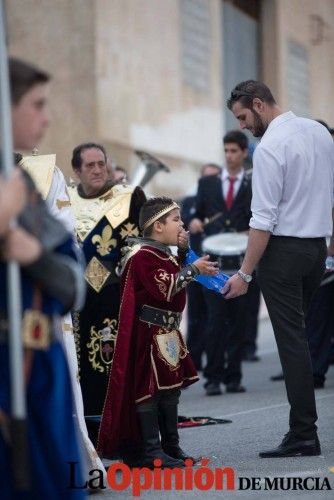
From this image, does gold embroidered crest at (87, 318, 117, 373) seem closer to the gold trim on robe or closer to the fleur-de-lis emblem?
the fleur-de-lis emblem

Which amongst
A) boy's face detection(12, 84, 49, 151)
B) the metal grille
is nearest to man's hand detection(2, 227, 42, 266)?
boy's face detection(12, 84, 49, 151)

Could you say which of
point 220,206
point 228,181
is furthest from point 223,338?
point 228,181

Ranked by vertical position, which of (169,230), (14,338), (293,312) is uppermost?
(169,230)

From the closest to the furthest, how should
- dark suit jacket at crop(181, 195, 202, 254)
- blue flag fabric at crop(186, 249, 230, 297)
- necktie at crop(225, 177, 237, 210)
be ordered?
blue flag fabric at crop(186, 249, 230, 297) → necktie at crop(225, 177, 237, 210) → dark suit jacket at crop(181, 195, 202, 254)

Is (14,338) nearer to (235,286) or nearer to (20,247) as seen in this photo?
(20,247)

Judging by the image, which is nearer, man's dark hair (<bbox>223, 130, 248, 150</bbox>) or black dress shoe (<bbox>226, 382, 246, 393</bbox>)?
black dress shoe (<bbox>226, 382, 246, 393</bbox>)

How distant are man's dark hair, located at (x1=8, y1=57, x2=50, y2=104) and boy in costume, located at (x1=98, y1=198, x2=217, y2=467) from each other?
2.92 m

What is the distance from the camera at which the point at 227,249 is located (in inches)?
469

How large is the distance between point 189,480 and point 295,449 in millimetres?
798

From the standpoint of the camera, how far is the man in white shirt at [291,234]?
7.39 metres

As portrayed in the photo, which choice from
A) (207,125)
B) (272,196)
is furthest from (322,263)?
(207,125)

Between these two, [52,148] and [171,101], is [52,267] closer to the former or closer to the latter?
[52,148]

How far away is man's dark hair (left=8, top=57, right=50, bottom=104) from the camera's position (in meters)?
4.41

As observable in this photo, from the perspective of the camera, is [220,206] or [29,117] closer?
[29,117]
